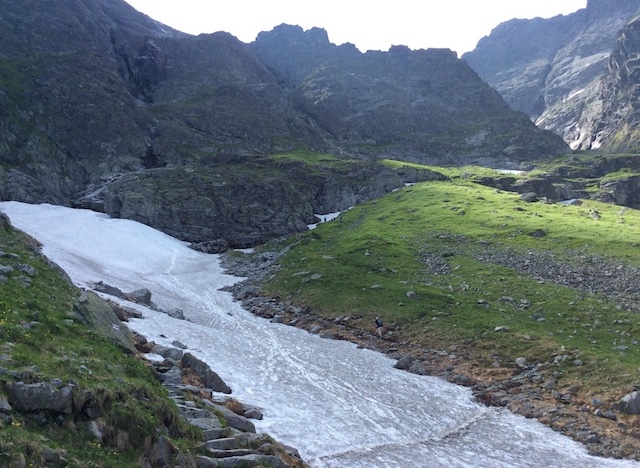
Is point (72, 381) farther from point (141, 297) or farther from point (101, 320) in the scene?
point (141, 297)

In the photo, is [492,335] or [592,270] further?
[592,270]

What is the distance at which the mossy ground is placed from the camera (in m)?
12.5

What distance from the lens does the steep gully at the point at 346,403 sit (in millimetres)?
22531

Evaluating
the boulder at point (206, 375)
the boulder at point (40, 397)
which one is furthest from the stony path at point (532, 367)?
the boulder at point (40, 397)

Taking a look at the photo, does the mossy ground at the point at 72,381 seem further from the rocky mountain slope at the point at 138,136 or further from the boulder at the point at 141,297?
the rocky mountain slope at the point at 138,136

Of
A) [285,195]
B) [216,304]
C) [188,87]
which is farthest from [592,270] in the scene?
[188,87]

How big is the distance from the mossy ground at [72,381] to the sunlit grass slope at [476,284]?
25.7 meters

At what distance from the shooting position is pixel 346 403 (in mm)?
27047

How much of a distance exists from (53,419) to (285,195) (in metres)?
99.3

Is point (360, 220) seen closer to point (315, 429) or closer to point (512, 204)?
point (512, 204)

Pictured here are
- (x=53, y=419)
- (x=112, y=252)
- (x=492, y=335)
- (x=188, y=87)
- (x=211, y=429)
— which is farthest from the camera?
(x=188, y=87)

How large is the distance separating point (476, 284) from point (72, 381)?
42.8 metres

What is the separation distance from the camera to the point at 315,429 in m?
23.1

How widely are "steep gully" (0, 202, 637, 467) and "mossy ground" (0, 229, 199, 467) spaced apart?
6.80 metres
